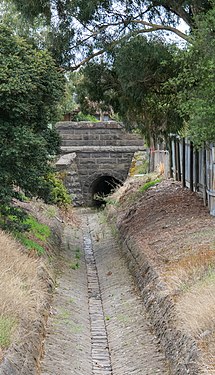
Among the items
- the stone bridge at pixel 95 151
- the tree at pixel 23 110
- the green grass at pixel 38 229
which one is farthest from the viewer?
the stone bridge at pixel 95 151

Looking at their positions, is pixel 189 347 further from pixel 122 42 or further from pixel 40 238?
pixel 122 42

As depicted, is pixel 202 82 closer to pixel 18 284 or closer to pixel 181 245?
pixel 181 245

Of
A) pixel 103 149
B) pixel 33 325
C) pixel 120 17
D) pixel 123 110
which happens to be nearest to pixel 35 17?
pixel 120 17

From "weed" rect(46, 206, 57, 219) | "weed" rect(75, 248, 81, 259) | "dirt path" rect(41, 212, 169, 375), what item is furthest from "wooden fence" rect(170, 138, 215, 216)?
"weed" rect(46, 206, 57, 219)

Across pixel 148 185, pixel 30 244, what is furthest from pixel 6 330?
pixel 148 185

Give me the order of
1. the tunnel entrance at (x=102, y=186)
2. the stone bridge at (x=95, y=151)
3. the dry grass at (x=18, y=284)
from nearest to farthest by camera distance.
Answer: the dry grass at (x=18, y=284) → the stone bridge at (x=95, y=151) → the tunnel entrance at (x=102, y=186)

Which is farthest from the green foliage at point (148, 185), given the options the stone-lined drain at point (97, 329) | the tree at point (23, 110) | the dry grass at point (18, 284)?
the dry grass at point (18, 284)

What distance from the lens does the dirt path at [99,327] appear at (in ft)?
32.0

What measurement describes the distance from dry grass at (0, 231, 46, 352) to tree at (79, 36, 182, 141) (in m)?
7.20

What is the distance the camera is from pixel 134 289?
14039 millimetres

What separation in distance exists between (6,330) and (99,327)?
408 cm

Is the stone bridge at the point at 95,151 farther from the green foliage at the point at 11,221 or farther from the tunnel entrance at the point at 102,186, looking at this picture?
the green foliage at the point at 11,221

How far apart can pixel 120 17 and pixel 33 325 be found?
12.4 meters

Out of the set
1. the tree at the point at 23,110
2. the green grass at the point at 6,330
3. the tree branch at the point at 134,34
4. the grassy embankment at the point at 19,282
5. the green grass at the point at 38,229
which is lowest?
the green grass at the point at 38,229
